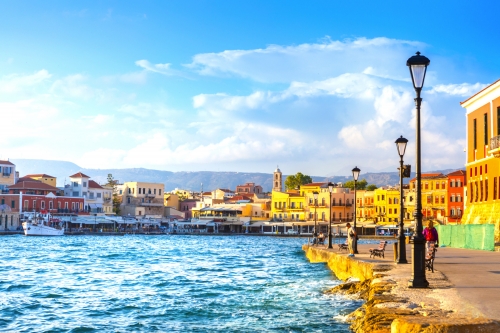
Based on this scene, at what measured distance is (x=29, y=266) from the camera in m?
35.0

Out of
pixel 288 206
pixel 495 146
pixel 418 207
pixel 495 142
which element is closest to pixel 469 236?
pixel 495 146

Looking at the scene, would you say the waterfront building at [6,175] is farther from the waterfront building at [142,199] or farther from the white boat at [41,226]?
the waterfront building at [142,199]

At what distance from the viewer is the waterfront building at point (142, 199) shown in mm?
133000

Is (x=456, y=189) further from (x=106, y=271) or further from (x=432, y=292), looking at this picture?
(x=432, y=292)

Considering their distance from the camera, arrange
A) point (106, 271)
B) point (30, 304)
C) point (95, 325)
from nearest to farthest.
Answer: point (95, 325)
point (30, 304)
point (106, 271)

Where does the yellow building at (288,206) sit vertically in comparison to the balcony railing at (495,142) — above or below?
below

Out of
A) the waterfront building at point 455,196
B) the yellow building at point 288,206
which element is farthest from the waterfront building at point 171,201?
the waterfront building at point 455,196

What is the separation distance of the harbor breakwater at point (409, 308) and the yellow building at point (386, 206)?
9223cm

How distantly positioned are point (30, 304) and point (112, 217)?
9887 cm

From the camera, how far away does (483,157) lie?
41.7 meters

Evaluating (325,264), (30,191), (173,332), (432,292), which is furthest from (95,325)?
(30,191)

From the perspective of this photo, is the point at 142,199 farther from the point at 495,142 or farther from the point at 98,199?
the point at 495,142

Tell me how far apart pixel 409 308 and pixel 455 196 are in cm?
9026

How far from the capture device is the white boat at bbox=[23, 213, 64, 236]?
9272cm
